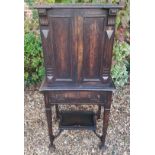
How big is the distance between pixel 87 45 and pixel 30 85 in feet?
6.03

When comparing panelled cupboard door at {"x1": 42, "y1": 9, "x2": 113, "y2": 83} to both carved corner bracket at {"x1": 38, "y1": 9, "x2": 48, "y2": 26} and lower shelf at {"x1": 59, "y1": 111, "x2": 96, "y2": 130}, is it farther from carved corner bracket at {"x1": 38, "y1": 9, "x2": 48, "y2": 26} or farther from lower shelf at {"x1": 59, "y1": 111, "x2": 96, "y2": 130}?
lower shelf at {"x1": 59, "y1": 111, "x2": 96, "y2": 130}

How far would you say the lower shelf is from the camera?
2414mm

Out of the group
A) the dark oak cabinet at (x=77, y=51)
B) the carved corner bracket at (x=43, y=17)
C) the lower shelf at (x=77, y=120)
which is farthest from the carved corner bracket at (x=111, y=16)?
the lower shelf at (x=77, y=120)

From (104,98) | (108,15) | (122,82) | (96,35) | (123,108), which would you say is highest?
(108,15)

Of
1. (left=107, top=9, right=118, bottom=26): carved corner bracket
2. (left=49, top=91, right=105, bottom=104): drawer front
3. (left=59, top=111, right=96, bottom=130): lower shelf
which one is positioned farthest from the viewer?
(left=59, top=111, right=96, bottom=130): lower shelf

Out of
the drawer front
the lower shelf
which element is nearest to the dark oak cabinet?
the drawer front

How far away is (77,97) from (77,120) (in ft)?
1.52

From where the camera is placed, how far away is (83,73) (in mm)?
2021

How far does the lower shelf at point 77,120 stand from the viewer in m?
2.41

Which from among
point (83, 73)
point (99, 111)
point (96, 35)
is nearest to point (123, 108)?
point (99, 111)

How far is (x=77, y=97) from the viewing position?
214 cm

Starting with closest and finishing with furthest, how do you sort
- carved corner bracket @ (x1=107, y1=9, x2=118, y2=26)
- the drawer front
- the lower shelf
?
carved corner bracket @ (x1=107, y1=9, x2=118, y2=26), the drawer front, the lower shelf

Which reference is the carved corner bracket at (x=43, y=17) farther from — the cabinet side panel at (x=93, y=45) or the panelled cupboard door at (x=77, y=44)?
the cabinet side panel at (x=93, y=45)

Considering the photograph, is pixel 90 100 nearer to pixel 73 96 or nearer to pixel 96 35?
pixel 73 96
